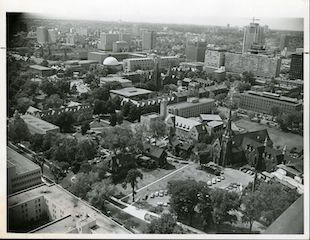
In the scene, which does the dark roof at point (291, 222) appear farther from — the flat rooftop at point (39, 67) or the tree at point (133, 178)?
the flat rooftop at point (39, 67)

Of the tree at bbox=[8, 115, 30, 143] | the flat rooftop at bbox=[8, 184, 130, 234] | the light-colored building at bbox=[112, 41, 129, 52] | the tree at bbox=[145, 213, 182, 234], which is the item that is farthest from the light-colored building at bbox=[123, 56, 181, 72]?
the tree at bbox=[145, 213, 182, 234]

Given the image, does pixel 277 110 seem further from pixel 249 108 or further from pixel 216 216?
pixel 216 216

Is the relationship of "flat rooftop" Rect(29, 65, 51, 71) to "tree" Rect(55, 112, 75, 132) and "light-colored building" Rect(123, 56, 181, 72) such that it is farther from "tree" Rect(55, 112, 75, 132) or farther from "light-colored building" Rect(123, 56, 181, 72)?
"light-colored building" Rect(123, 56, 181, 72)

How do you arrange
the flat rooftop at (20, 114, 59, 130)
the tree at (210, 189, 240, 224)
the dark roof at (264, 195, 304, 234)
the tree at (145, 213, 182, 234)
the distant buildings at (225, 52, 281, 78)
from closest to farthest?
the dark roof at (264, 195, 304, 234) < the tree at (145, 213, 182, 234) < the tree at (210, 189, 240, 224) < the flat rooftop at (20, 114, 59, 130) < the distant buildings at (225, 52, 281, 78)

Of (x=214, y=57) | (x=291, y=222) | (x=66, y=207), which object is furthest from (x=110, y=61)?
(x=291, y=222)

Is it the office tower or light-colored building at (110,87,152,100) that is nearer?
the office tower

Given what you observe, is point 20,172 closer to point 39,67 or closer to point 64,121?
point 64,121
